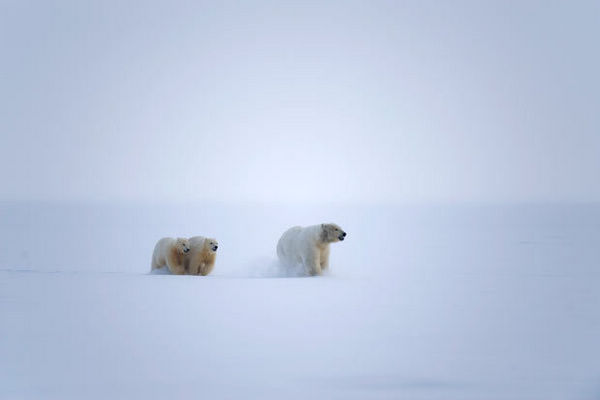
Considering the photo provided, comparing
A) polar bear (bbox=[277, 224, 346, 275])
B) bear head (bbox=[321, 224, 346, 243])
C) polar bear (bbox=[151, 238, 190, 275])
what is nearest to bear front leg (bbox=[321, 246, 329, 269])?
polar bear (bbox=[277, 224, 346, 275])

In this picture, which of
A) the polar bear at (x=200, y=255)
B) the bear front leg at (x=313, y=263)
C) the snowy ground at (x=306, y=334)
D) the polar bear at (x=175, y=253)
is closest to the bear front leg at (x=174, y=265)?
the polar bear at (x=175, y=253)

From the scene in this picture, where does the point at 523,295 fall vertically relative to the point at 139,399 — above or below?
above

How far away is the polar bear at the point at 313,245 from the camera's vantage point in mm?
9953

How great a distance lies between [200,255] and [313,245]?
5.40ft

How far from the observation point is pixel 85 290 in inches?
297

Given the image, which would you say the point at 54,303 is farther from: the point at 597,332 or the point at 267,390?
the point at 597,332

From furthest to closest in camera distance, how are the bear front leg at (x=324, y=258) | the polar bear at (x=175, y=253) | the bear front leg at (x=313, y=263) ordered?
the bear front leg at (x=324, y=258) < the bear front leg at (x=313, y=263) < the polar bear at (x=175, y=253)

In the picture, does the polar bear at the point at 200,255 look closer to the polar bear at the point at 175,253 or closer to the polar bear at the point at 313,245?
the polar bear at the point at 175,253

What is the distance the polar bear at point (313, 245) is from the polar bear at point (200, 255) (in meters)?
1.21

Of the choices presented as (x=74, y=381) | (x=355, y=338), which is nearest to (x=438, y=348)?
(x=355, y=338)

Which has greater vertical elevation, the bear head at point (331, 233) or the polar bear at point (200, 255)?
the bear head at point (331, 233)

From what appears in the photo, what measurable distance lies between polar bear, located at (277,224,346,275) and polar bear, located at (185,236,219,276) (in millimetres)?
1209

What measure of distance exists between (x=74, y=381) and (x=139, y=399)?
1.85 feet

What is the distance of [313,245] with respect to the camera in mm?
9984
